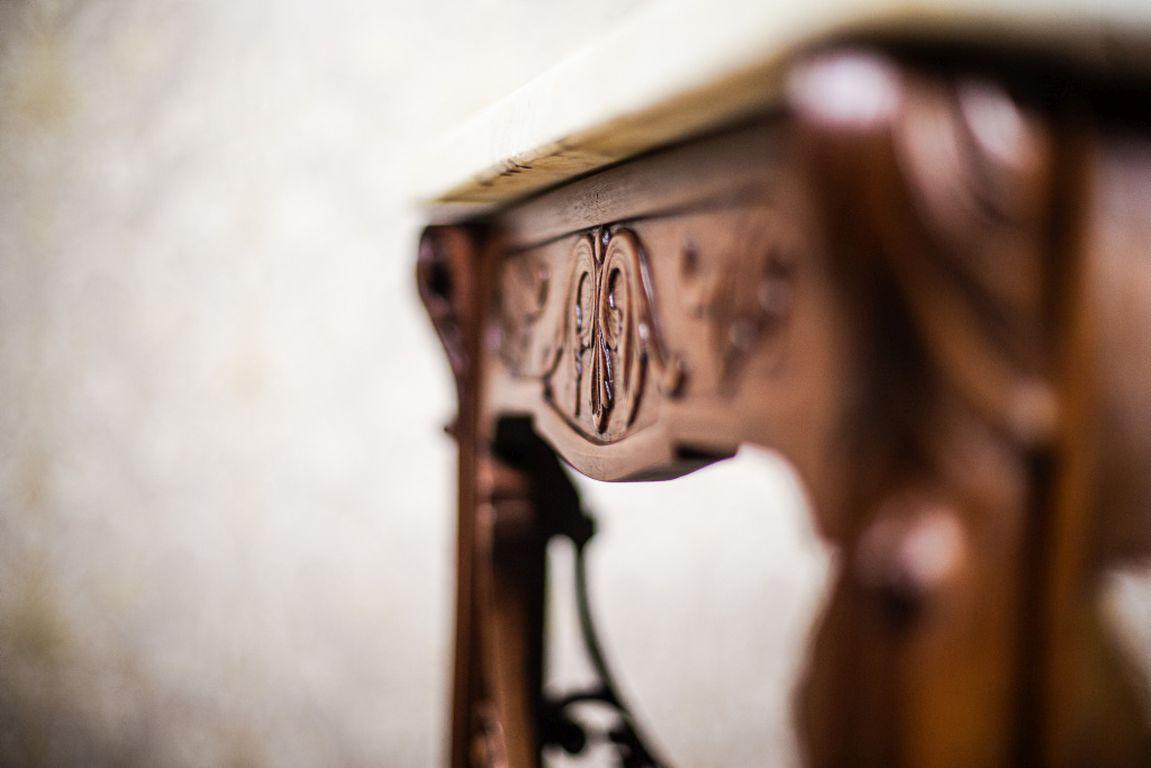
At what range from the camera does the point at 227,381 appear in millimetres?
1530

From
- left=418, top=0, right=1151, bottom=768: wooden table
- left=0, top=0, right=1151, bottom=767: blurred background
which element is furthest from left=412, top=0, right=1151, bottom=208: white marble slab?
left=0, top=0, right=1151, bottom=767: blurred background

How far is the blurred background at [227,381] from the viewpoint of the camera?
57.4 inches

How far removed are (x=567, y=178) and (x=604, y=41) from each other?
7.0 inches

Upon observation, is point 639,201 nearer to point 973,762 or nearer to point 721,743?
point 973,762

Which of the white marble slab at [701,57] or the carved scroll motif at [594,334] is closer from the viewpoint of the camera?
the white marble slab at [701,57]

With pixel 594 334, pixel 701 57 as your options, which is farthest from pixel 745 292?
pixel 594 334

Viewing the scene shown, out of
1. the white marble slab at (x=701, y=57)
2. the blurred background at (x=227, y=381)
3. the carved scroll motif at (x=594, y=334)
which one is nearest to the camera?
the white marble slab at (x=701, y=57)

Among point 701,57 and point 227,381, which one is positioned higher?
point 701,57

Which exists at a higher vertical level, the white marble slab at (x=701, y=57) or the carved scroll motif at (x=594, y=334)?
the white marble slab at (x=701, y=57)

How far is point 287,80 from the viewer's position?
4.99 feet

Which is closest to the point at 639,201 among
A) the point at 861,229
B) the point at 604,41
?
the point at 604,41

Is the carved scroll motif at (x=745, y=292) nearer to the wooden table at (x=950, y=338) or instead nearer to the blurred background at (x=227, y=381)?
the wooden table at (x=950, y=338)

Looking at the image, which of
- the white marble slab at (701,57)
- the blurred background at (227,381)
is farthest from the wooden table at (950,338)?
the blurred background at (227,381)

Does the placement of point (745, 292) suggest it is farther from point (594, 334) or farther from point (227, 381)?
point (227, 381)
